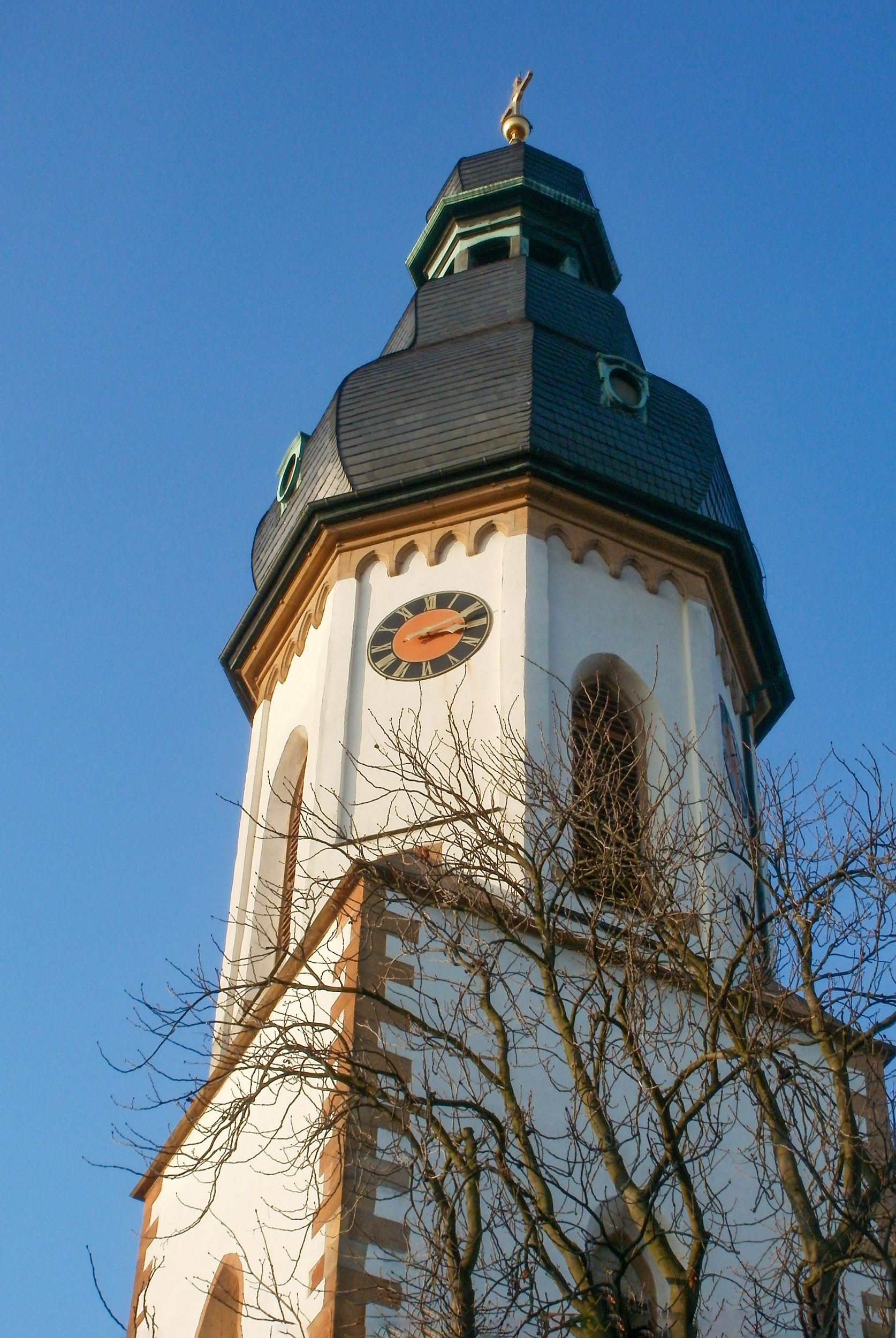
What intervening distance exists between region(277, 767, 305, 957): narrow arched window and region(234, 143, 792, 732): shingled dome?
2030mm

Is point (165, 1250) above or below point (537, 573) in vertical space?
below

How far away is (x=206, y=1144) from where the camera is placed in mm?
13922

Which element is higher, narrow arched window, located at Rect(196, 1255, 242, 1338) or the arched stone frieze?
the arched stone frieze

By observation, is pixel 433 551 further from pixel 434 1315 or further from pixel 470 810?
pixel 434 1315

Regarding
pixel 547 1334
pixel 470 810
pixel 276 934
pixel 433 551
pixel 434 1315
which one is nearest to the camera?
pixel 547 1334

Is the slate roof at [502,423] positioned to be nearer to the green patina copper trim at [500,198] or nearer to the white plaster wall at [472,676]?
the white plaster wall at [472,676]

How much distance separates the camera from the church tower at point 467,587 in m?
14.8

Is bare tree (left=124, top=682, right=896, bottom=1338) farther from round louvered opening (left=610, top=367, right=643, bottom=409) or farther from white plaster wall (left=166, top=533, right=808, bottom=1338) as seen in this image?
round louvered opening (left=610, top=367, right=643, bottom=409)

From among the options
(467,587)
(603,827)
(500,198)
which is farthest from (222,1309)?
(500,198)

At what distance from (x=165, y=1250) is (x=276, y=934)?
232 centimetres

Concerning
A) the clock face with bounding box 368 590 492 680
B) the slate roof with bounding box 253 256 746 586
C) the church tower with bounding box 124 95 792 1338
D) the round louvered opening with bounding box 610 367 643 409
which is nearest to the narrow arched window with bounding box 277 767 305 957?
the church tower with bounding box 124 95 792 1338

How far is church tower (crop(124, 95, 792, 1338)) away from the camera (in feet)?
48.5

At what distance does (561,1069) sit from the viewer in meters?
12.0

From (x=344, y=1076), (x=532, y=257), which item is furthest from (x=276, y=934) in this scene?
(x=532, y=257)
